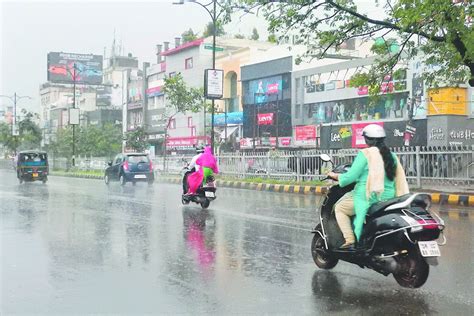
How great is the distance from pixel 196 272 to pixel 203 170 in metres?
6.86

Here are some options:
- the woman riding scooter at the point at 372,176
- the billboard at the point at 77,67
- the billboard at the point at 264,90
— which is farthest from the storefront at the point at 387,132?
the billboard at the point at 77,67

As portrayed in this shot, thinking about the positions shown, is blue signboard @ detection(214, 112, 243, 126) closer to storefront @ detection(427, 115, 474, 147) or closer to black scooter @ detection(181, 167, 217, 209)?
storefront @ detection(427, 115, 474, 147)

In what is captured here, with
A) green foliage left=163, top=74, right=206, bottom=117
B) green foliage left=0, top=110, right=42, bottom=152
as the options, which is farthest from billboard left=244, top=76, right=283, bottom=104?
green foliage left=0, top=110, right=42, bottom=152

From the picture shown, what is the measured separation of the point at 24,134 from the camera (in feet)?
202

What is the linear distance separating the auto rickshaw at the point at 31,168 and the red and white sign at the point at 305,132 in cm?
Result: 1973

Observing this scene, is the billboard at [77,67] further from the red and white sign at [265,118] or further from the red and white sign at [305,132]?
the red and white sign at [305,132]

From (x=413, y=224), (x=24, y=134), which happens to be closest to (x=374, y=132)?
(x=413, y=224)

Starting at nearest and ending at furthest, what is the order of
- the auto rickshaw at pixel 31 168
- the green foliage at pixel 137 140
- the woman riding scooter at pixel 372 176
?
the woman riding scooter at pixel 372 176 < the auto rickshaw at pixel 31 168 < the green foliage at pixel 137 140

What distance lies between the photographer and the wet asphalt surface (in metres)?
4.88

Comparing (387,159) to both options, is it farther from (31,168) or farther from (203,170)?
(31,168)

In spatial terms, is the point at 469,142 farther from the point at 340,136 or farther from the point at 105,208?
the point at 105,208

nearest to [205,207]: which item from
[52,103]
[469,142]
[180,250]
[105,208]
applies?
[105,208]

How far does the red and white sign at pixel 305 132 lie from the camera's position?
40487mm

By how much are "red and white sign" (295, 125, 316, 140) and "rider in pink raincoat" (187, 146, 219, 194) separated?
91.7ft
